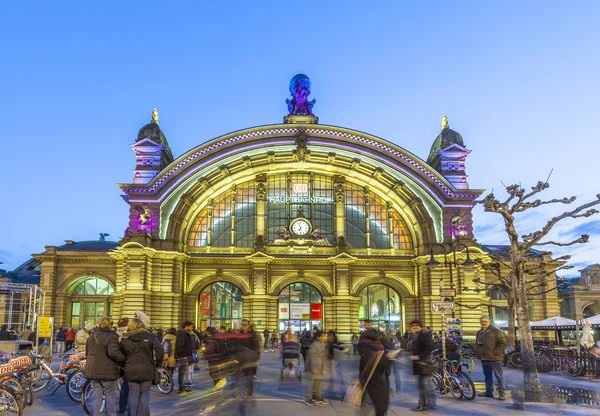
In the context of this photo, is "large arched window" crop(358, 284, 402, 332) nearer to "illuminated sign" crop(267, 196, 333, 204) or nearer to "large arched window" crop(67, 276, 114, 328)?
"illuminated sign" crop(267, 196, 333, 204)

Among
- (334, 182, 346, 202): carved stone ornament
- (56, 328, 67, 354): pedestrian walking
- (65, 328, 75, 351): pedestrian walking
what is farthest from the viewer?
(334, 182, 346, 202): carved stone ornament

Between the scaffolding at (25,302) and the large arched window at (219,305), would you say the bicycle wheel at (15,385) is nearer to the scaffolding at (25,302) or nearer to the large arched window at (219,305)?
the scaffolding at (25,302)

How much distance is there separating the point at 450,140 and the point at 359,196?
9.21 meters

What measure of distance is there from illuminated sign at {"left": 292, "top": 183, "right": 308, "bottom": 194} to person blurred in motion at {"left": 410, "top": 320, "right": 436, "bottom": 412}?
1342 inches

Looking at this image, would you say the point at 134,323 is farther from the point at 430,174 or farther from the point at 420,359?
the point at 430,174

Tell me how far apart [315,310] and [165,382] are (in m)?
29.7

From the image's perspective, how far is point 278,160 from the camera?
1918 inches

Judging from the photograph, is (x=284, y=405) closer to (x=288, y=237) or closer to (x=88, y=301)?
(x=288, y=237)

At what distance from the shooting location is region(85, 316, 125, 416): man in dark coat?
38.1ft

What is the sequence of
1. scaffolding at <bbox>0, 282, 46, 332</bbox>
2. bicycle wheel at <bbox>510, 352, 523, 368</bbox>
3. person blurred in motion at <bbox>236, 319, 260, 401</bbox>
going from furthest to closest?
bicycle wheel at <bbox>510, 352, 523, 368</bbox>
scaffolding at <bbox>0, 282, 46, 332</bbox>
person blurred in motion at <bbox>236, 319, 260, 401</bbox>

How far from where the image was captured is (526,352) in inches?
717

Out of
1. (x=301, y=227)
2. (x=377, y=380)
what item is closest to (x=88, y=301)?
(x=301, y=227)

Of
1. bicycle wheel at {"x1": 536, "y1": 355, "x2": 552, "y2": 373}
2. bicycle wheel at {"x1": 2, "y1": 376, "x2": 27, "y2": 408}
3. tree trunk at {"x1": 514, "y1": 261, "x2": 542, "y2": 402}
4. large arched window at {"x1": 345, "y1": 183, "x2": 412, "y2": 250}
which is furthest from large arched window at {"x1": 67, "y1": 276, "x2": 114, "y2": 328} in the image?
tree trunk at {"x1": 514, "y1": 261, "x2": 542, "y2": 402}

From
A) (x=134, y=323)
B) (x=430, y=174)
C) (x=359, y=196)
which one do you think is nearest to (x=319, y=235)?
(x=359, y=196)
